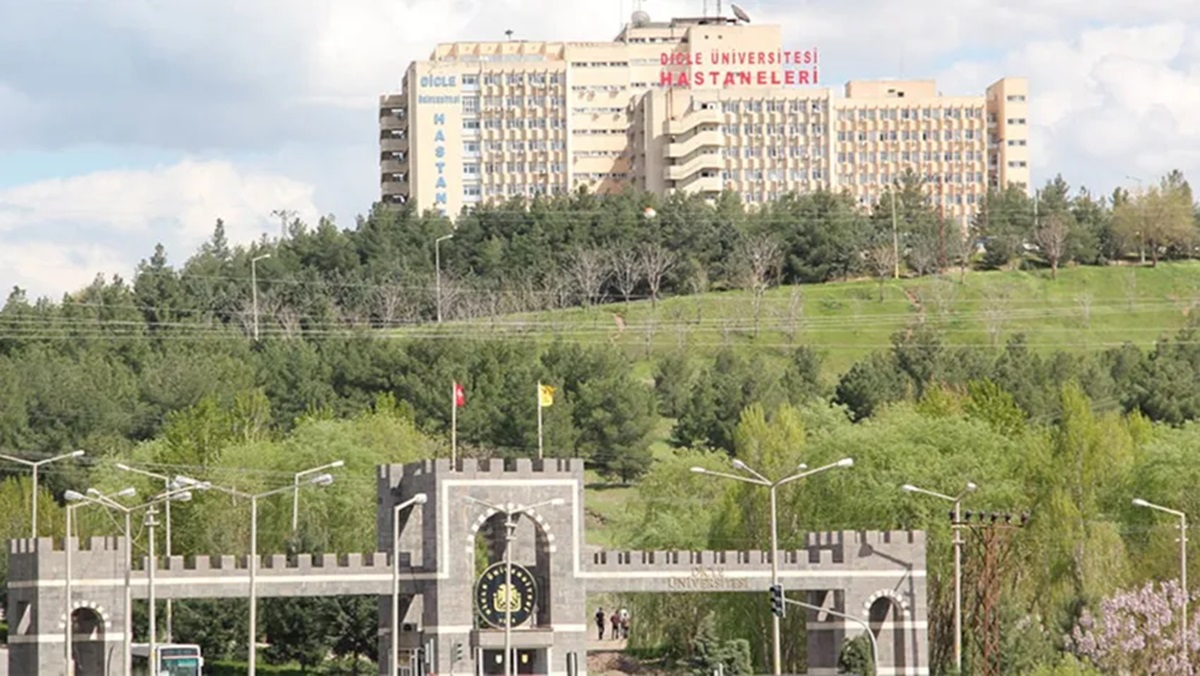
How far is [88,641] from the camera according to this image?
82.5 metres

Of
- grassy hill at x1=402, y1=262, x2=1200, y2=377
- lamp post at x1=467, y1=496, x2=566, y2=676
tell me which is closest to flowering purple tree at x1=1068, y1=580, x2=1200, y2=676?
lamp post at x1=467, y1=496, x2=566, y2=676

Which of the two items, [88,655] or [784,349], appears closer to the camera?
[88,655]

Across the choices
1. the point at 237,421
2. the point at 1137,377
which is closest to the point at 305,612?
the point at 237,421

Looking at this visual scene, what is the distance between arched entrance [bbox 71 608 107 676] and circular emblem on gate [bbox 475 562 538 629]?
42.9 ft

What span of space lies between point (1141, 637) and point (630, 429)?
240 feet

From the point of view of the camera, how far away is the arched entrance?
82.1 meters

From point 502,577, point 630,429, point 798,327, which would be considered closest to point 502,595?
point 502,577

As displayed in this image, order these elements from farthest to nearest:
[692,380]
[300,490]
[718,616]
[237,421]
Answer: [692,380] < [237,421] < [300,490] < [718,616]

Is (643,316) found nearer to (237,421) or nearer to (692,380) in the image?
(692,380)

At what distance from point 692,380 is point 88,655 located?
91.9 meters

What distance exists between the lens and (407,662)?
8569cm

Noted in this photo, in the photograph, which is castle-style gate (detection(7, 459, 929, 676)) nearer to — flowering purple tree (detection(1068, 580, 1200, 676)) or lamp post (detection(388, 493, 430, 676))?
lamp post (detection(388, 493, 430, 676))

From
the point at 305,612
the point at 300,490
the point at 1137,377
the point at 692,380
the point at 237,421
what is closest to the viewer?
the point at 305,612

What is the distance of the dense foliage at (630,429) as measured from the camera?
329ft
